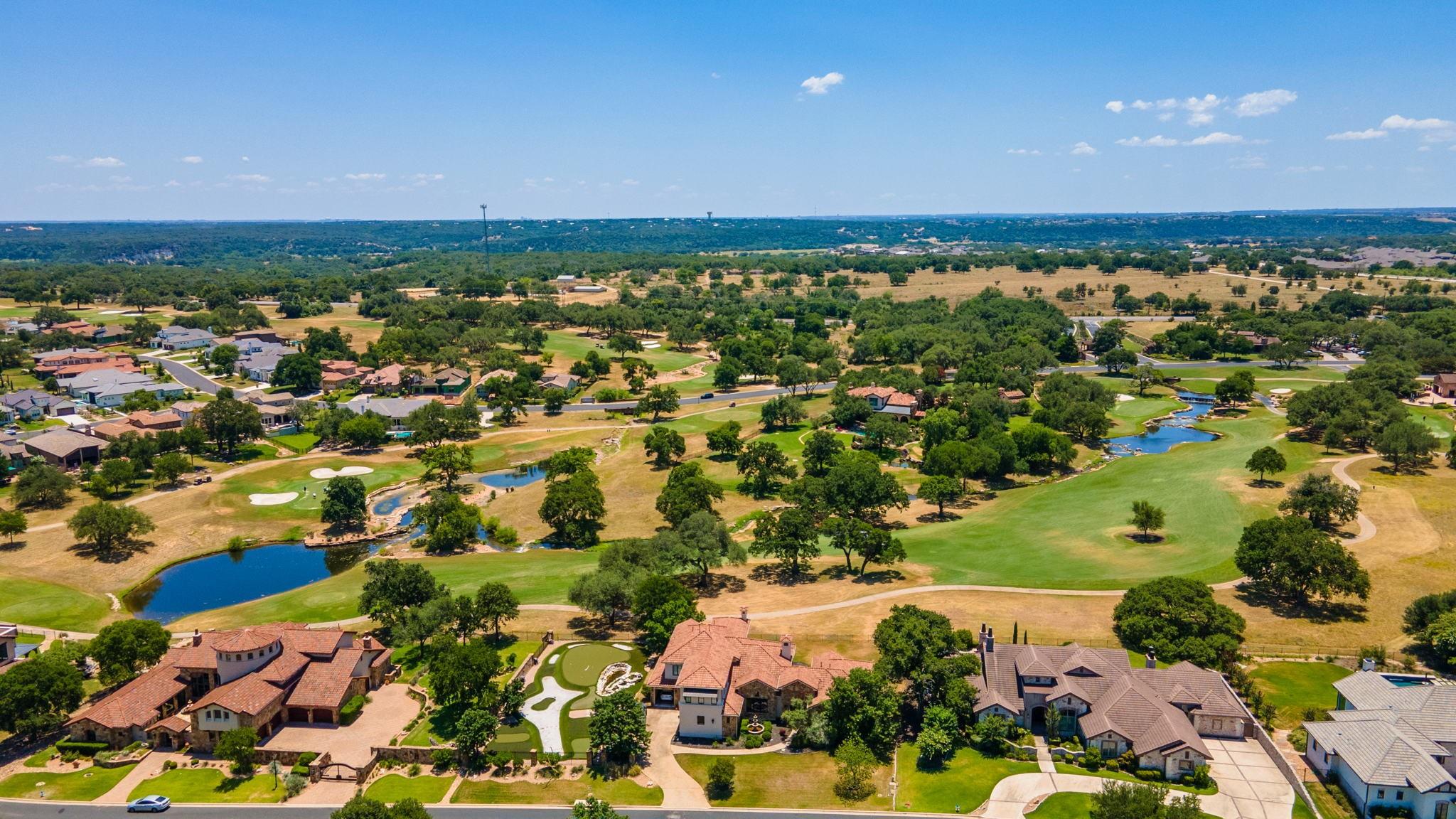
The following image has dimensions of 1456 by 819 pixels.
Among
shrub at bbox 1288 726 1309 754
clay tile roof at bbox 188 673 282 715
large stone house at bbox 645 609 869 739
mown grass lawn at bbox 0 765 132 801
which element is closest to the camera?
mown grass lawn at bbox 0 765 132 801

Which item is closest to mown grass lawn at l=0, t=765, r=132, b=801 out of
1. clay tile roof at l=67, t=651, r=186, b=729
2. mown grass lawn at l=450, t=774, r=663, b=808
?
clay tile roof at l=67, t=651, r=186, b=729

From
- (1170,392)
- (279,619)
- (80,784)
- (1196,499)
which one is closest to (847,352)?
(1170,392)

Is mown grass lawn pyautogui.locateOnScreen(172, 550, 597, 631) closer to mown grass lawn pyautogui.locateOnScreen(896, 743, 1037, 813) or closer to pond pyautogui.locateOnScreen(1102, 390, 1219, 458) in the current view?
mown grass lawn pyautogui.locateOnScreen(896, 743, 1037, 813)

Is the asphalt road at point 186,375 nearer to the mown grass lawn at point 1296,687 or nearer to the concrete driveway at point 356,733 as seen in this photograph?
the concrete driveway at point 356,733

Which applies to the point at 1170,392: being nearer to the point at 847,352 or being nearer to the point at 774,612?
the point at 847,352

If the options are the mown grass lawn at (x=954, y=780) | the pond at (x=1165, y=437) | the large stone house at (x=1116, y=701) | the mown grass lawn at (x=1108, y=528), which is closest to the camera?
the mown grass lawn at (x=954, y=780)

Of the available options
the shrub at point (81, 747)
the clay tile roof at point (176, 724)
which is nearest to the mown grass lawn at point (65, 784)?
the shrub at point (81, 747)
